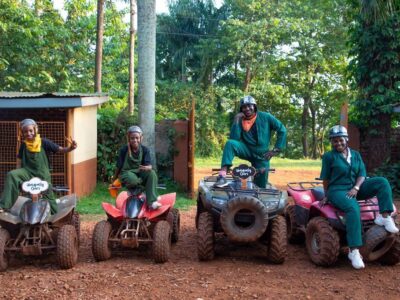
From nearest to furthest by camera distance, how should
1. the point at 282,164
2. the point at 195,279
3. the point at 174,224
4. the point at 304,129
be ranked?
1. the point at 195,279
2. the point at 174,224
3. the point at 282,164
4. the point at 304,129

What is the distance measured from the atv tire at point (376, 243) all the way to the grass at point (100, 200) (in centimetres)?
515

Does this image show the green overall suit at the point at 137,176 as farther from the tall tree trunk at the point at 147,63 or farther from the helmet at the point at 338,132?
the tall tree trunk at the point at 147,63

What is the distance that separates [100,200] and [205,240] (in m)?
5.83

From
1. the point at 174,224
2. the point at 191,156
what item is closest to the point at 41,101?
the point at 191,156

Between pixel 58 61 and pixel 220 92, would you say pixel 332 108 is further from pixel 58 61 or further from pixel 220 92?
pixel 58 61

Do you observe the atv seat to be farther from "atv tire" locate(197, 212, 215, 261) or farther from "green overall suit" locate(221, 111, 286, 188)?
"atv tire" locate(197, 212, 215, 261)

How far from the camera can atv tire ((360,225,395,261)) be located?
597cm

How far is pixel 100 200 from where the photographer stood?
11.8 meters

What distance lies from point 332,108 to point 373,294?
31.5m

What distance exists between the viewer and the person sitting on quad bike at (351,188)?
Result: 5980mm

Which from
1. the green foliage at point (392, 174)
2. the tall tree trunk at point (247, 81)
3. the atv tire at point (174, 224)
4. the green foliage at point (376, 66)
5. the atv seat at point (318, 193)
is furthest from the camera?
the tall tree trunk at point (247, 81)

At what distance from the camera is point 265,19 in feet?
95.5

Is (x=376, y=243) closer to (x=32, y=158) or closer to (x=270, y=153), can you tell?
(x=270, y=153)

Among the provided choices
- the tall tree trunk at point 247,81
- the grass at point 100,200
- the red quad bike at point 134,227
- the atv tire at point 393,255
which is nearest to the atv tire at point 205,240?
the red quad bike at point 134,227
